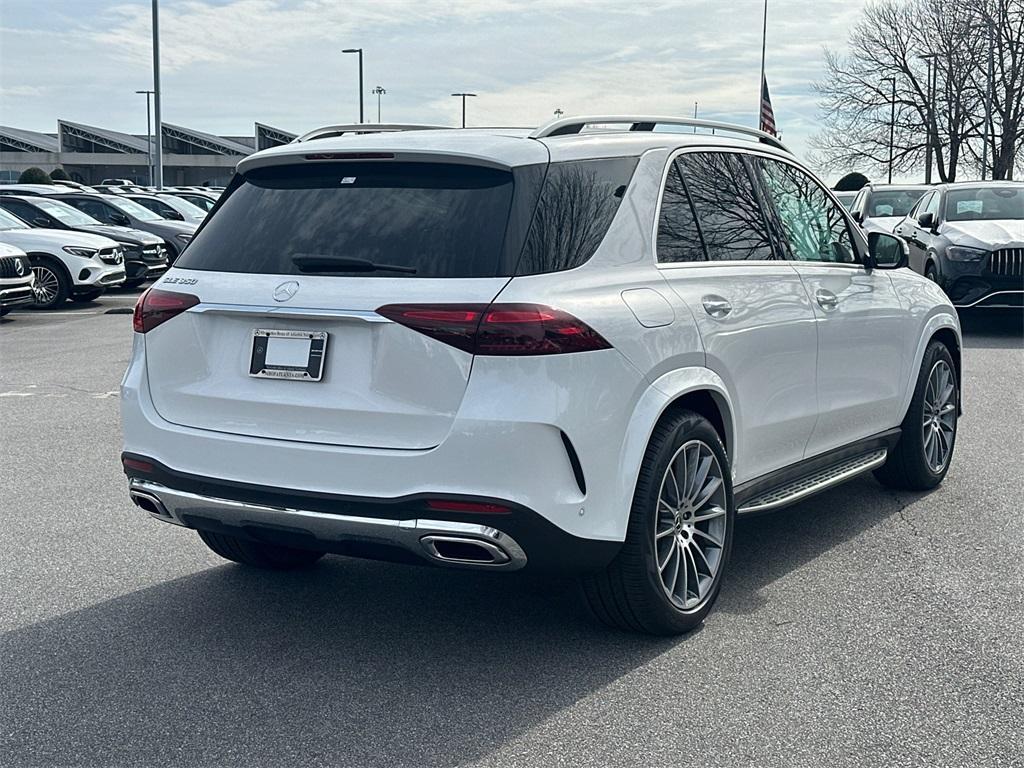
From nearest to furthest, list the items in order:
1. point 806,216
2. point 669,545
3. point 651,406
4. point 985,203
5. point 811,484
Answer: point 651,406
point 669,545
point 811,484
point 806,216
point 985,203

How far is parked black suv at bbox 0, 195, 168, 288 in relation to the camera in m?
21.5

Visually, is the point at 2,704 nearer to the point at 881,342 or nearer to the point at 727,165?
the point at 727,165

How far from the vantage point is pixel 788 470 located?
17.5ft

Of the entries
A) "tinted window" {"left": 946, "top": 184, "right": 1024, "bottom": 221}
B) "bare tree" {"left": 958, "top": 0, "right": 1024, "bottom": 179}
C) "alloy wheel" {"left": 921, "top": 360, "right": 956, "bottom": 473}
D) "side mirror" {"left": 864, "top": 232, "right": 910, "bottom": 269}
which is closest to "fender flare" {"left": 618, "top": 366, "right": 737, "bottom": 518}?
"side mirror" {"left": 864, "top": 232, "right": 910, "bottom": 269}

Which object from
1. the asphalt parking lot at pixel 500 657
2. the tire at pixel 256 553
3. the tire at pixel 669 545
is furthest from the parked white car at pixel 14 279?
Result: the tire at pixel 669 545

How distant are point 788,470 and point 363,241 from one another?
2190 millimetres

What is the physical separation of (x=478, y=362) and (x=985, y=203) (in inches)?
546

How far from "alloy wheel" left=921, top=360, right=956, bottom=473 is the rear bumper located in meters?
3.24

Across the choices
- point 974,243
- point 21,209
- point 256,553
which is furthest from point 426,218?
point 21,209

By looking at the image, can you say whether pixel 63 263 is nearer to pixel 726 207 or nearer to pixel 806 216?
pixel 806 216

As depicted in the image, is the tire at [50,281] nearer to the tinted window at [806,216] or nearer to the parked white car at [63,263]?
the parked white car at [63,263]

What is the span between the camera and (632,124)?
493 cm

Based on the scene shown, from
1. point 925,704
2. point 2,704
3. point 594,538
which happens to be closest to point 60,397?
point 2,704

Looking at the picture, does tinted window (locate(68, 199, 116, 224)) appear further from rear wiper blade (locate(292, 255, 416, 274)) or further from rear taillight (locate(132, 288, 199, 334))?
rear wiper blade (locate(292, 255, 416, 274))
